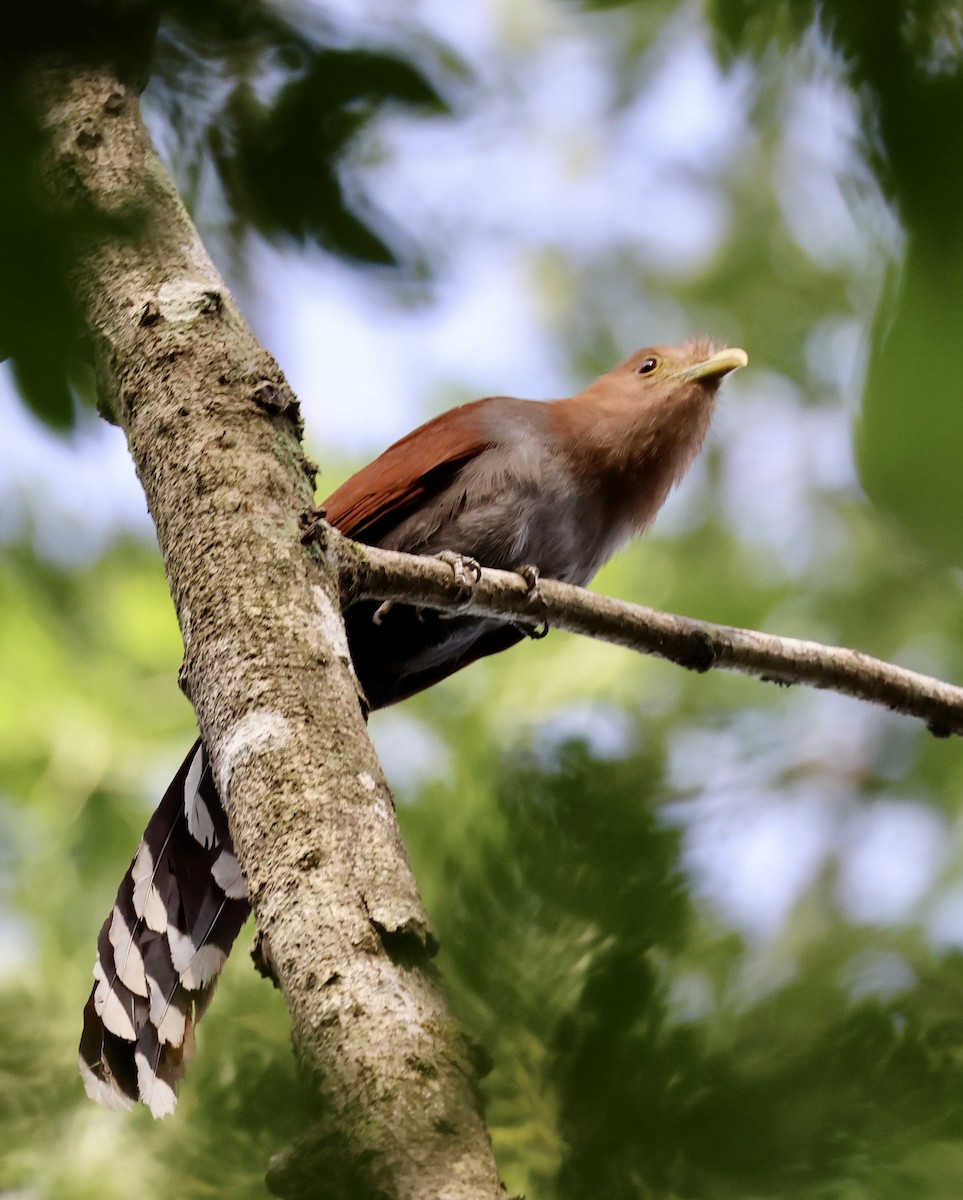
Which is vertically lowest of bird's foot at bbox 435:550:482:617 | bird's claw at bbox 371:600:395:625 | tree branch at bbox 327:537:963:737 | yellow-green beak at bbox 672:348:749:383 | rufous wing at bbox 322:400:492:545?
tree branch at bbox 327:537:963:737

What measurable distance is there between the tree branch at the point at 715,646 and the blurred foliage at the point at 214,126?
1.52 metres

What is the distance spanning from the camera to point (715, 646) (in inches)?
95.5

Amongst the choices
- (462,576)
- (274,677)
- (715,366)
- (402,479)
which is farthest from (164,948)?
(715,366)

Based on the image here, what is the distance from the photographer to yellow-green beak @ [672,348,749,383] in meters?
3.47

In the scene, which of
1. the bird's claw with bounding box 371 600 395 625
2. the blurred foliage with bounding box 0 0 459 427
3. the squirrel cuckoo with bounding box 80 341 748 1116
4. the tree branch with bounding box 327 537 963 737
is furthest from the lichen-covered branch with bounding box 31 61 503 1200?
the bird's claw with bounding box 371 600 395 625

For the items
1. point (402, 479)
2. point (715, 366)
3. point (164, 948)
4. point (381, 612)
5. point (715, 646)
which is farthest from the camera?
point (715, 366)

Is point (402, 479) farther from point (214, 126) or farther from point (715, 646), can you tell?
point (214, 126)

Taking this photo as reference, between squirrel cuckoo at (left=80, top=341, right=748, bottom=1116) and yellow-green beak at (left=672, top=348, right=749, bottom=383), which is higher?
yellow-green beak at (left=672, top=348, right=749, bottom=383)

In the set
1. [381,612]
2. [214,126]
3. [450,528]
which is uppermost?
[450,528]

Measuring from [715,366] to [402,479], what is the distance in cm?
104

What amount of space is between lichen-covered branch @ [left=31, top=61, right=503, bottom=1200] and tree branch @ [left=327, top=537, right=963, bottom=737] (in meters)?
0.66

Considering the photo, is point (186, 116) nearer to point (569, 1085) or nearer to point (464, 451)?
point (569, 1085)

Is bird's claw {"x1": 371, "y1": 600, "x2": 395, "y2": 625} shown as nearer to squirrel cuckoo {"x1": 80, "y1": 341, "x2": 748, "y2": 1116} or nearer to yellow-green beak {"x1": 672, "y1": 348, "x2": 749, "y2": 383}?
squirrel cuckoo {"x1": 80, "y1": 341, "x2": 748, "y2": 1116}

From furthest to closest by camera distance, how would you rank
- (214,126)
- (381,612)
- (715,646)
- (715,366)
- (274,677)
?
(715,366)
(381,612)
(715,646)
(274,677)
(214,126)
